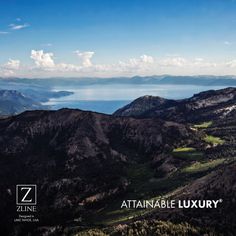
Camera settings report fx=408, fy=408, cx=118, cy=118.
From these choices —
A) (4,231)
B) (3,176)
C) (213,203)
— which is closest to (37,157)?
(3,176)

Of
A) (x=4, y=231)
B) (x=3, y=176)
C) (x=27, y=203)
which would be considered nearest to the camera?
(x=4, y=231)

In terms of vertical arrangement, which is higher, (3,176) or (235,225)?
(235,225)

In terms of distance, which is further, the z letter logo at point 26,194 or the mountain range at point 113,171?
the z letter logo at point 26,194

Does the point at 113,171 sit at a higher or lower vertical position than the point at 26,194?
higher

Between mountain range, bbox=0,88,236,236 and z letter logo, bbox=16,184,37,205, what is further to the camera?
z letter logo, bbox=16,184,37,205

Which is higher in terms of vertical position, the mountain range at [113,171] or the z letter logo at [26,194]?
the mountain range at [113,171]

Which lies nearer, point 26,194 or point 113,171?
point 26,194

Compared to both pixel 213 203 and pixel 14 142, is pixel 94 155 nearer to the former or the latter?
pixel 14 142

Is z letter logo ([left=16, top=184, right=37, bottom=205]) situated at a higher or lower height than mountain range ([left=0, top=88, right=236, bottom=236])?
lower
